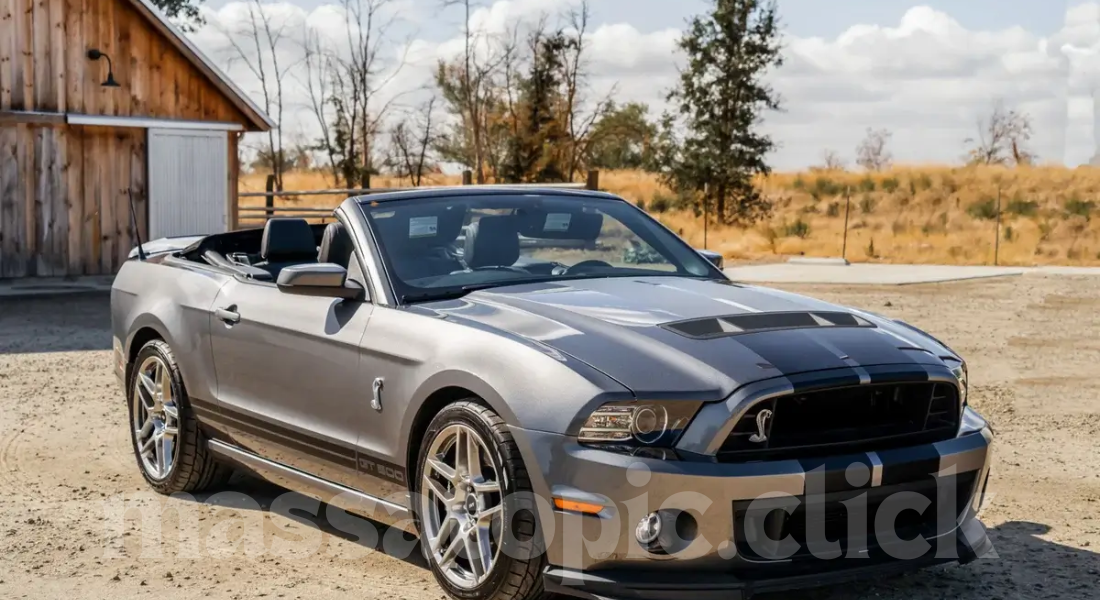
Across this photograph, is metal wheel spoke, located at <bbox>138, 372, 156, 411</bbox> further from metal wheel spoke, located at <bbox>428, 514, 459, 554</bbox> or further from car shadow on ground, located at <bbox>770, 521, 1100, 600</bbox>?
car shadow on ground, located at <bbox>770, 521, 1100, 600</bbox>

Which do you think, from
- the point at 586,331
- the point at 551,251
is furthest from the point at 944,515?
the point at 551,251

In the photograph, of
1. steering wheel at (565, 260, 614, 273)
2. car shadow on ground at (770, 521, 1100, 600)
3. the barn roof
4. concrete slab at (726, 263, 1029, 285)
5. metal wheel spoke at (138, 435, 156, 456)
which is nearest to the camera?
car shadow on ground at (770, 521, 1100, 600)

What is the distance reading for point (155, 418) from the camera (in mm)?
6973

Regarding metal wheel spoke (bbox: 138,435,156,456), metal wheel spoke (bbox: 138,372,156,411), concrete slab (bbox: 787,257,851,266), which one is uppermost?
metal wheel spoke (bbox: 138,372,156,411)

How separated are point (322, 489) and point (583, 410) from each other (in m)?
1.76

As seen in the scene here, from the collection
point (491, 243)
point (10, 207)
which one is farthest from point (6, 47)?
point (491, 243)

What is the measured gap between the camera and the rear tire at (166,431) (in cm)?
665

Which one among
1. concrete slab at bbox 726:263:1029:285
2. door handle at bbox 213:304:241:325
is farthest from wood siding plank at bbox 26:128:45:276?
door handle at bbox 213:304:241:325

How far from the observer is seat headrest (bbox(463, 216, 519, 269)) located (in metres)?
5.79

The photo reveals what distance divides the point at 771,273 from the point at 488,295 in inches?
759

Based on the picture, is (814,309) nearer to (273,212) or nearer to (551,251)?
(551,251)

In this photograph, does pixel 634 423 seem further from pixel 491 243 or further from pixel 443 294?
pixel 491 243

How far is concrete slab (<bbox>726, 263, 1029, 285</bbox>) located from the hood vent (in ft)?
56.0

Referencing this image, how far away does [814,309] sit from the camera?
5199mm
